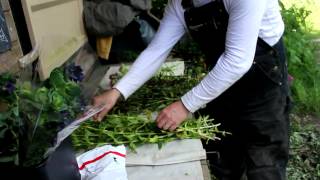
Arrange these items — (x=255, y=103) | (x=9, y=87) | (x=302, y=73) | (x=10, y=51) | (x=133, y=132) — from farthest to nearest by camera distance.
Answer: (x=302, y=73) < (x=255, y=103) < (x=10, y=51) < (x=133, y=132) < (x=9, y=87)

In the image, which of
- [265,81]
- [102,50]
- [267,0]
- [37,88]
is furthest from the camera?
[102,50]

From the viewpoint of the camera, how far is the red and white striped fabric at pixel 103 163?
66.4 inches

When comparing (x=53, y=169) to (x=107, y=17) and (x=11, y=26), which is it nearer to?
(x=11, y=26)

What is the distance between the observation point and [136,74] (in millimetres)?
2340

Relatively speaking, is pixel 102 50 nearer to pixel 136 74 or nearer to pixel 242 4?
pixel 136 74

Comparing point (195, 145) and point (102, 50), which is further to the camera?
point (102, 50)

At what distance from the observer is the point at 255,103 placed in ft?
7.72

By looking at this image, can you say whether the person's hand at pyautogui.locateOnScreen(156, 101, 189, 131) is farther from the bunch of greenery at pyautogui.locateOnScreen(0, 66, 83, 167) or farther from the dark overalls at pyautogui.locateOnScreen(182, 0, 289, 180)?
the bunch of greenery at pyautogui.locateOnScreen(0, 66, 83, 167)

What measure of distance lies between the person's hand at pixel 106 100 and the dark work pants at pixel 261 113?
2.00 feet

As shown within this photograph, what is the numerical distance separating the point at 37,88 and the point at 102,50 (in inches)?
91.3

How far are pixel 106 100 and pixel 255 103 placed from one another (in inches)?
31.3

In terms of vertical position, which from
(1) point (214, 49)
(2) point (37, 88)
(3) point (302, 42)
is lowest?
(3) point (302, 42)

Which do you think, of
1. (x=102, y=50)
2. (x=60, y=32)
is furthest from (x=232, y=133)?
(x=102, y=50)

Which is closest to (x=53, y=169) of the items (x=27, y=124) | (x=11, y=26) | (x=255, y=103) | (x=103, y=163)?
(x=27, y=124)
